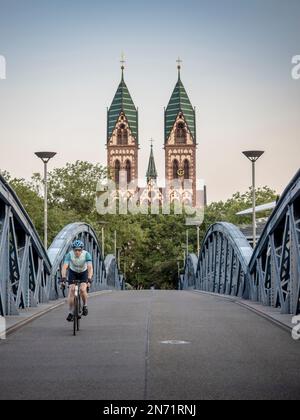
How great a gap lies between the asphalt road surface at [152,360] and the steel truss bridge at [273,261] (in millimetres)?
1357

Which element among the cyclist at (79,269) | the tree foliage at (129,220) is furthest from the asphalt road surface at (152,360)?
the tree foliage at (129,220)

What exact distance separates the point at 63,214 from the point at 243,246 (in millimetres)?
44103

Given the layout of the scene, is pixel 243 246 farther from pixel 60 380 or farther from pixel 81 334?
pixel 60 380

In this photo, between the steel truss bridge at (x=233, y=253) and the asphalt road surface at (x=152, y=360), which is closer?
the asphalt road surface at (x=152, y=360)

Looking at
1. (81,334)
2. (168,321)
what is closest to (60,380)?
(81,334)

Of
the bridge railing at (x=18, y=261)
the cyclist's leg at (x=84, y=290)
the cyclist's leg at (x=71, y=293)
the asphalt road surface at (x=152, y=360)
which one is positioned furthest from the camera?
the bridge railing at (x=18, y=261)

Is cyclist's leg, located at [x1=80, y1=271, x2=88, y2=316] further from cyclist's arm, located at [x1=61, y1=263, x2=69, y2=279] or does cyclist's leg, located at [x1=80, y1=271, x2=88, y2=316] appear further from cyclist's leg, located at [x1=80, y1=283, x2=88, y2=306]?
cyclist's arm, located at [x1=61, y1=263, x2=69, y2=279]

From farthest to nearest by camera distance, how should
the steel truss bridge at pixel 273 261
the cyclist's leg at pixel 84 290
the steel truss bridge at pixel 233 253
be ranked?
the steel truss bridge at pixel 233 253 < the steel truss bridge at pixel 273 261 < the cyclist's leg at pixel 84 290

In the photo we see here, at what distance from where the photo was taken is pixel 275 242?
74.6ft

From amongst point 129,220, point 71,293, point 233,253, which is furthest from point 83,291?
point 129,220

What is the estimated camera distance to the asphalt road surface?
9.41 meters

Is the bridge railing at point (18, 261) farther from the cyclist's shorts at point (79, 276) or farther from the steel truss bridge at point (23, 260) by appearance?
the cyclist's shorts at point (79, 276)

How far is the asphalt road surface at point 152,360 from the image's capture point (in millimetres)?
9406

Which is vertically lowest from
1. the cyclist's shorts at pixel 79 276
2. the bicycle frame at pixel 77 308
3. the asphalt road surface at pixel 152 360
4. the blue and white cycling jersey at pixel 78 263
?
the asphalt road surface at pixel 152 360
